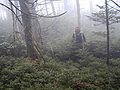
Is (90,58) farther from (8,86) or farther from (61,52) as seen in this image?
(8,86)

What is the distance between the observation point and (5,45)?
1392 centimetres

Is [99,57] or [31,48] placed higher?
[31,48]

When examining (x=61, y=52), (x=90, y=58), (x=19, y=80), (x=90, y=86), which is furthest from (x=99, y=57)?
(x=19, y=80)

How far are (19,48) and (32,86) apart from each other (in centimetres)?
604

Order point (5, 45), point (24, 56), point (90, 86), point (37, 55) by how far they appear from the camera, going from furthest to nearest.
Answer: point (5, 45)
point (24, 56)
point (37, 55)
point (90, 86)

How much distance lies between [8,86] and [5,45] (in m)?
5.92

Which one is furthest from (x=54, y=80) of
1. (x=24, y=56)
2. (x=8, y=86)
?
(x=24, y=56)

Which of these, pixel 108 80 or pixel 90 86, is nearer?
pixel 90 86

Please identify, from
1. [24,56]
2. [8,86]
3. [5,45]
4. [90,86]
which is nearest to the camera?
[8,86]

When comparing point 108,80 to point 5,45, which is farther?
point 5,45

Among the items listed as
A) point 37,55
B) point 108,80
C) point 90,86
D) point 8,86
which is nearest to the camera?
point 8,86

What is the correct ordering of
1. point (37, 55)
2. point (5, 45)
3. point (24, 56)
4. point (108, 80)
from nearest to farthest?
point (108, 80) < point (37, 55) < point (24, 56) < point (5, 45)

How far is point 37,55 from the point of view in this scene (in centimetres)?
1224

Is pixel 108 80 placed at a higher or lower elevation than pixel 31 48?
lower
